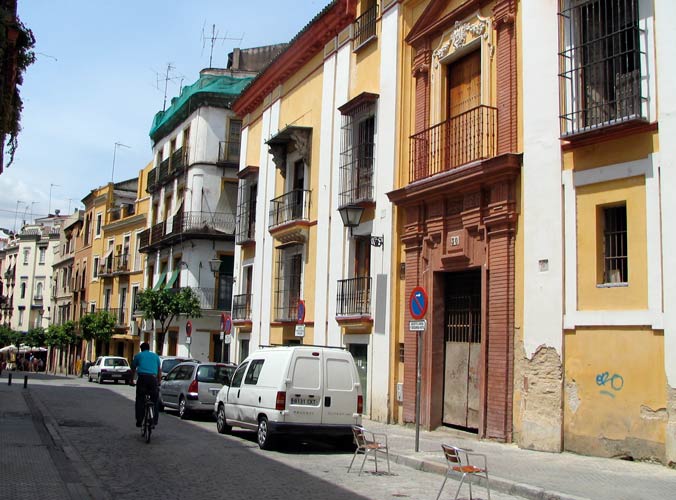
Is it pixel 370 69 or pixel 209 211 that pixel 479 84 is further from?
pixel 209 211

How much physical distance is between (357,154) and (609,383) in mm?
10845

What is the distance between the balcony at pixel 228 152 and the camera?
3925cm

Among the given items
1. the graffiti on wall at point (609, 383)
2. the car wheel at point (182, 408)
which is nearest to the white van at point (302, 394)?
the graffiti on wall at point (609, 383)

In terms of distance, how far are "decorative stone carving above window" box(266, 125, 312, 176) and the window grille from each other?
2.57 m

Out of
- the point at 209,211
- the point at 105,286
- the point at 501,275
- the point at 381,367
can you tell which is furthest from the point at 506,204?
the point at 105,286

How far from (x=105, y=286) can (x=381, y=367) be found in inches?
1520

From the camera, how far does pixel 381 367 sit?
1859 centimetres

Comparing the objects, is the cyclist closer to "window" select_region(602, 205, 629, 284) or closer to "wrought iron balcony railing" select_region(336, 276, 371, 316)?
"wrought iron balcony railing" select_region(336, 276, 371, 316)

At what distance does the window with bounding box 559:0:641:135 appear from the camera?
40.5 feet

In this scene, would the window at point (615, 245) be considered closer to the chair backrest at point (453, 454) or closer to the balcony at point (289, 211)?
the chair backrest at point (453, 454)

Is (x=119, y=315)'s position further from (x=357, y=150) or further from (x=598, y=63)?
(x=598, y=63)

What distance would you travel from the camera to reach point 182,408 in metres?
18.9

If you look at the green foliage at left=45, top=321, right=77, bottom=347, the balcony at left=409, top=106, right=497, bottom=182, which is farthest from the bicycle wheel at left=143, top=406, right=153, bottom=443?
the green foliage at left=45, top=321, right=77, bottom=347

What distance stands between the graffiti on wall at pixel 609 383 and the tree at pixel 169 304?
25794 millimetres
